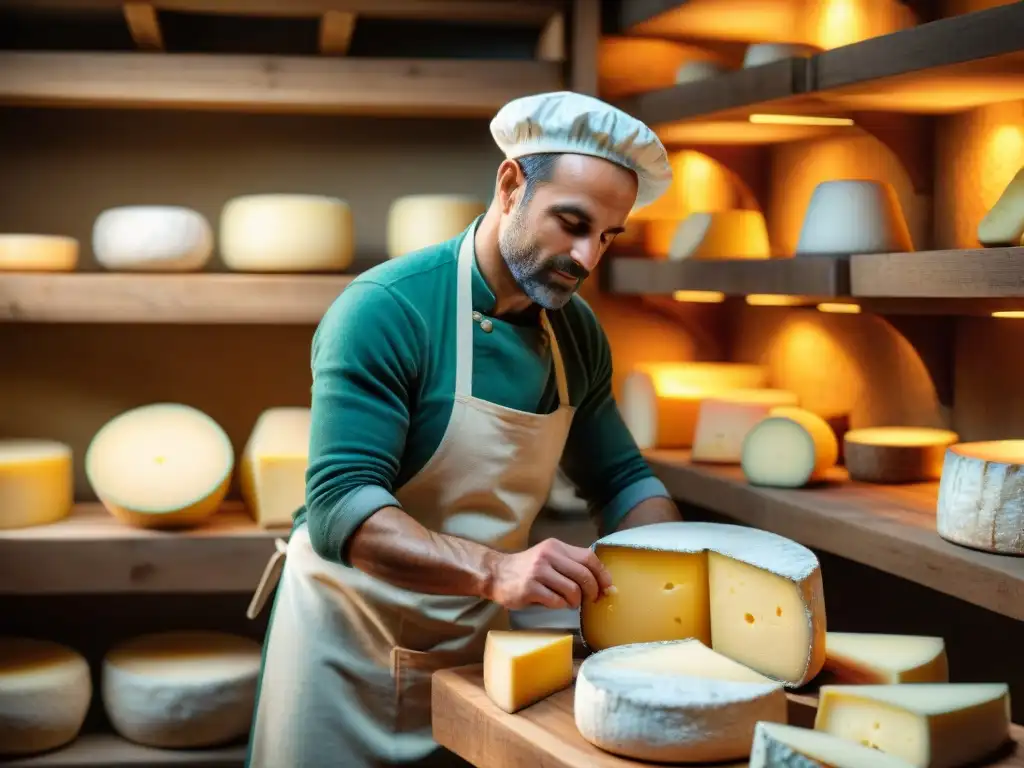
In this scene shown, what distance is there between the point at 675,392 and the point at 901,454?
0.62 meters

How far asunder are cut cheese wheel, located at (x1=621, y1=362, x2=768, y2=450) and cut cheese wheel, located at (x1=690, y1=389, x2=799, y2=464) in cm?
12

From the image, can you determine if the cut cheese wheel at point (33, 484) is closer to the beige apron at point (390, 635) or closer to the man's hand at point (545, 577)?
the beige apron at point (390, 635)

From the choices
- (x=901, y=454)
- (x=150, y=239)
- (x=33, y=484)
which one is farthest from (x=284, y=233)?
(x=901, y=454)

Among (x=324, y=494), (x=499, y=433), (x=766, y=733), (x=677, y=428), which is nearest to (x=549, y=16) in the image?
(x=677, y=428)

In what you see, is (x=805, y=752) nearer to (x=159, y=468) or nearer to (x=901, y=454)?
(x=901, y=454)

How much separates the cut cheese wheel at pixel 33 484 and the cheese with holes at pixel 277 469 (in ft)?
1.38

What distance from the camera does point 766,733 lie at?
1153 millimetres

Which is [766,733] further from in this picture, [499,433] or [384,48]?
[384,48]

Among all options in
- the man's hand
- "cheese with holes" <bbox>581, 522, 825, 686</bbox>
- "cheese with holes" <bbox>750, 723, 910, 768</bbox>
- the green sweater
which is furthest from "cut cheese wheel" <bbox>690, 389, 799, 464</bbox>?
"cheese with holes" <bbox>750, 723, 910, 768</bbox>

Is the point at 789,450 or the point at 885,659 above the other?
the point at 789,450

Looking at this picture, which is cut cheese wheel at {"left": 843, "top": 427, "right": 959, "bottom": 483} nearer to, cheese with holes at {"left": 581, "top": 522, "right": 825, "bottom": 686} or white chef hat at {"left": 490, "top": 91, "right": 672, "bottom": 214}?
cheese with holes at {"left": 581, "top": 522, "right": 825, "bottom": 686}

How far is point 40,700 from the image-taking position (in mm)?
2617

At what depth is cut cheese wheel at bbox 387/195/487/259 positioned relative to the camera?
2.69m

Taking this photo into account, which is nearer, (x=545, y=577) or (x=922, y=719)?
(x=922, y=719)
